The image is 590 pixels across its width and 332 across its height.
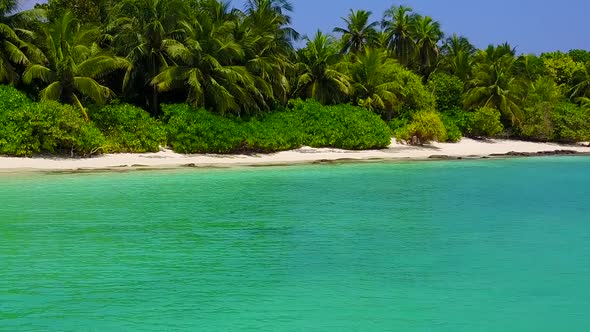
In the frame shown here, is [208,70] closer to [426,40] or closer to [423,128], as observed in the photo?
[423,128]

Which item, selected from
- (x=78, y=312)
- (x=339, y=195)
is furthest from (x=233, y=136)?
(x=78, y=312)

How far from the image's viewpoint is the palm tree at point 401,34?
48031 millimetres

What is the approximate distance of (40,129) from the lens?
24922 millimetres

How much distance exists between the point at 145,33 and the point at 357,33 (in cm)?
2114

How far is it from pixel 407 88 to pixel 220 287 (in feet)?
107

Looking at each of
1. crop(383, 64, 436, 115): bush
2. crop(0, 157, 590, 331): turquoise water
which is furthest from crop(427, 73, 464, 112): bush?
crop(0, 157, 590, 331): turquoise water

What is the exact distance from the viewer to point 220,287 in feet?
29.1

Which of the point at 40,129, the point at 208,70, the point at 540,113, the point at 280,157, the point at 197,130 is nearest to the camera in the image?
the point at 40,129

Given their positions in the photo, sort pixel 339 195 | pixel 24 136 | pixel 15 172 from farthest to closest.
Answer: pixel 24 136
pixel 15 172
pixel 339 195

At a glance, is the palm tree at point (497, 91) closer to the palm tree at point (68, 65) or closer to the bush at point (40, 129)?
the palm tree at point (68, 65)

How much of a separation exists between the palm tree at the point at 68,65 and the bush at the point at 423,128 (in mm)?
18211

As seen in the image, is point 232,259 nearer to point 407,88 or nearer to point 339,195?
point 339,195

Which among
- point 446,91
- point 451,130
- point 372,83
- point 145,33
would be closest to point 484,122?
point 451,130

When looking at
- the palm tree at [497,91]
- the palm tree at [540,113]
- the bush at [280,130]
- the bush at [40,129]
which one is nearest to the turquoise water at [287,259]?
the bush at [40,129]
